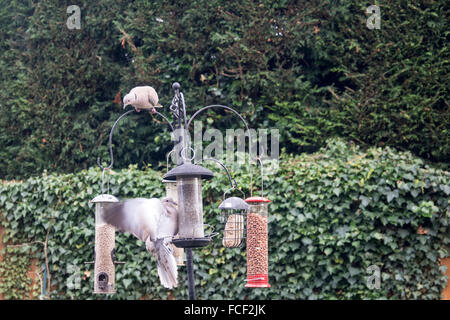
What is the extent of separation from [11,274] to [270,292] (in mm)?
3136

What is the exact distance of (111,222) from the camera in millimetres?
3650

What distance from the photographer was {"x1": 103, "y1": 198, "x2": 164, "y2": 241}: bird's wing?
3.66 m

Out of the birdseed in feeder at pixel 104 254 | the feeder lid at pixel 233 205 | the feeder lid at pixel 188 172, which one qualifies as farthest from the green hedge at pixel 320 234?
the feeder lid at pixel 188 172

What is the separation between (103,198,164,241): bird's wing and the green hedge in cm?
237

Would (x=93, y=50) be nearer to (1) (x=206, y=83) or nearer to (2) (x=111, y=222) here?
(1) (x=206, y=83)

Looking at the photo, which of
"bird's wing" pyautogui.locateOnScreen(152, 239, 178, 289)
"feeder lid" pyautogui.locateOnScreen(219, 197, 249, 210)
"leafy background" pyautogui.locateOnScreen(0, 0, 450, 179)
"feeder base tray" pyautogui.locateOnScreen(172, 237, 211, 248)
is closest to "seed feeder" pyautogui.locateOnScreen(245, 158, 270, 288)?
"feeder lid" pyautogui.locateOnScreen(219, 197, 249, 210)

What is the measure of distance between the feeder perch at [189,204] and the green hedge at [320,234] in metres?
2.10

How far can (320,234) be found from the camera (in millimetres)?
5770

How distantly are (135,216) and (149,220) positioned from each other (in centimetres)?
9

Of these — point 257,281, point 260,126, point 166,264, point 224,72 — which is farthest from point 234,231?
point 224,72

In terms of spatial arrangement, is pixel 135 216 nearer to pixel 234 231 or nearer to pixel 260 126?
pixel 234 231

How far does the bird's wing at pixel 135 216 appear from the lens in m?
3.66

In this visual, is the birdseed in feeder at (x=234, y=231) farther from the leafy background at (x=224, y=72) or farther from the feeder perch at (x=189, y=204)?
the leafy background at (x=224, y=72)
